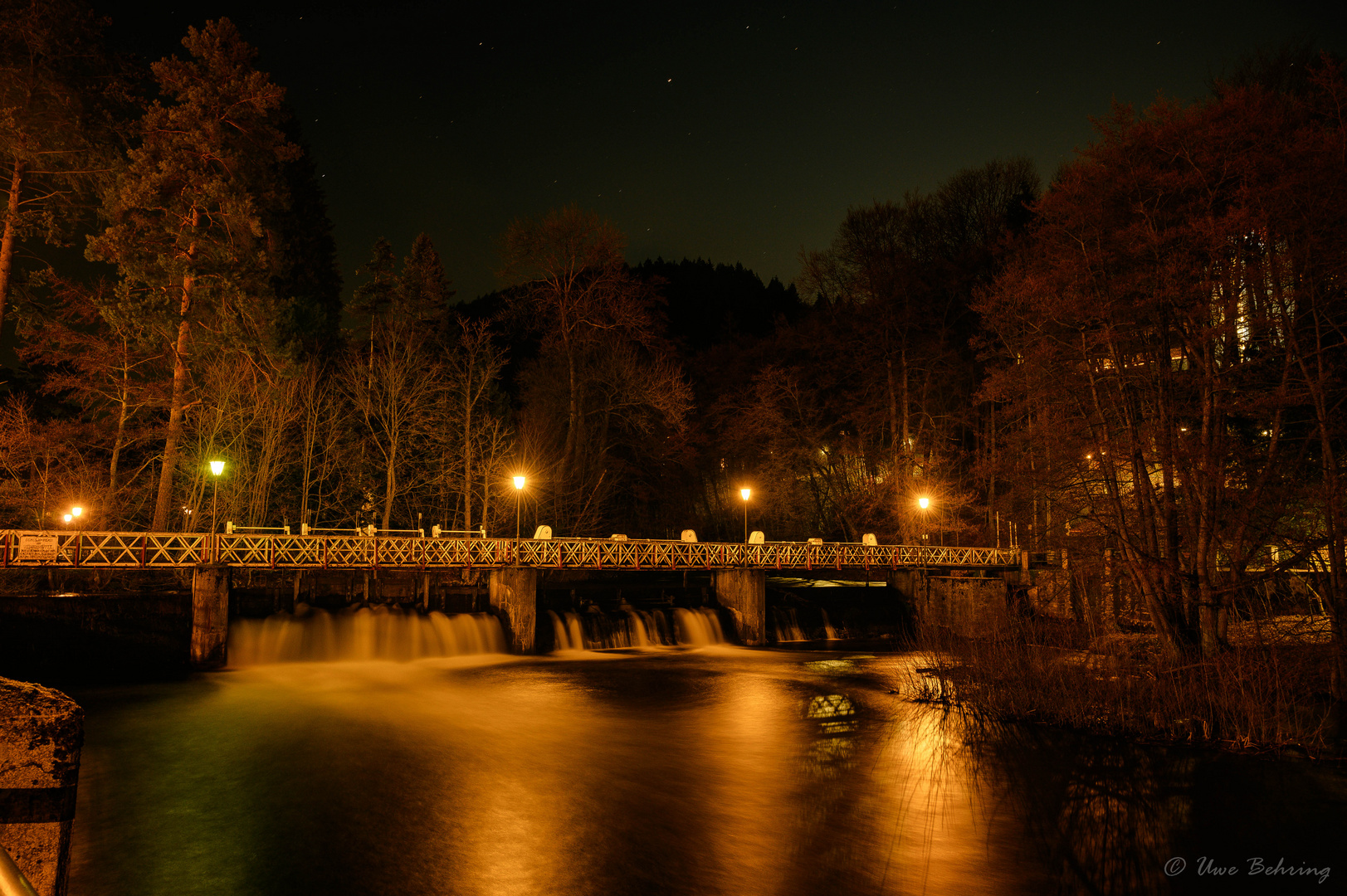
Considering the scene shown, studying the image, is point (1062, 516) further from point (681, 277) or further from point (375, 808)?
point (681, 277)

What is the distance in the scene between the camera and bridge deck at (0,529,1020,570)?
64.4 ft

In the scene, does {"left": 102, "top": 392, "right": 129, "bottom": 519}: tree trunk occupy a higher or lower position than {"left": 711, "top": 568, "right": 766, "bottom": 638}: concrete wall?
higher

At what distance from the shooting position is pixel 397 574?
27.4 m

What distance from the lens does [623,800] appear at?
12469mm

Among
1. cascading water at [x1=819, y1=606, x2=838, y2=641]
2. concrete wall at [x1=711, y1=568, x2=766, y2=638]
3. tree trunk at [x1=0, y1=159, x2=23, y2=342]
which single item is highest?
tree trunk at [x1=0, y1=159, x2=23, y2=342]

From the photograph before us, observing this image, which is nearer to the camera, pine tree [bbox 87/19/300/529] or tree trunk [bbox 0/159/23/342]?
tree trunk [bbox 0/159/23/342]

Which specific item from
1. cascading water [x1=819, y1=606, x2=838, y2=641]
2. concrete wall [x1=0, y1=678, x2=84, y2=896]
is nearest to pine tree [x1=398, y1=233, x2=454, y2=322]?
cascading water [x1=819, y1=606, x2=838, y2=641]

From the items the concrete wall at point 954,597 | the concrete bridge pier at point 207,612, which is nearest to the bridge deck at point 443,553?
the concrete bridge pier at point 207,612

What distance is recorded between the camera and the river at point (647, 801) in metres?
9.64

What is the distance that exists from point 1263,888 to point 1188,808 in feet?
7.28

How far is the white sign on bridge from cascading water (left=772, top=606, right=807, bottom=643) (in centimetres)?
2183

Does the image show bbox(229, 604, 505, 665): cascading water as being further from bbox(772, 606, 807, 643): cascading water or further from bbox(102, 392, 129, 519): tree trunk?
bbox(772, 606, 807, 643): cascading water

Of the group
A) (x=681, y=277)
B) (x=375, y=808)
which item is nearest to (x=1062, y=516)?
(x=375, y=808)

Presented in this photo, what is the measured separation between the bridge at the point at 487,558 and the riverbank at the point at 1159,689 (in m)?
12.4
